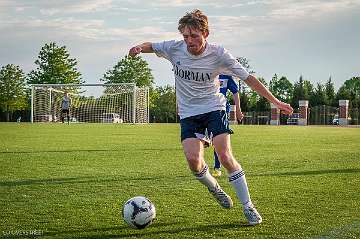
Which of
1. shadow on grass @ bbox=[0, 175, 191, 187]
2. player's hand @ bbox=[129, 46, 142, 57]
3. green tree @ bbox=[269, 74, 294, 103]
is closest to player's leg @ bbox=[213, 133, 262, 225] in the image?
player's hand @ bbox=[129, 46, 142, 57]

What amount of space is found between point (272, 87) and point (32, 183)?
103 metres

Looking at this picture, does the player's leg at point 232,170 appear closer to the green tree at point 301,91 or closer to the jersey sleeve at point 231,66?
the jersey sleeve at point 231,66

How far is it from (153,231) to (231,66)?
1927 millimetres

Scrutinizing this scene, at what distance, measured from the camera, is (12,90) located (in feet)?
276

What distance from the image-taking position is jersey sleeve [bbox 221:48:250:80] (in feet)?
19.9

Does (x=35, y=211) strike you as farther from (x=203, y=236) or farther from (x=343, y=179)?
(x=343, y=179)

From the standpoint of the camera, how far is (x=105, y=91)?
56688 millimetres

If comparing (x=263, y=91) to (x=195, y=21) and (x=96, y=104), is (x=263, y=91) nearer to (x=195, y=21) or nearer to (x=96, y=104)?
(x=195, y=21)

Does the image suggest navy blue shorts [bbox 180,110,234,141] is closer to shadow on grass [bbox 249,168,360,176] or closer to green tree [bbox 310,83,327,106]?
shadow on grass [bbox 249,168,360,176]

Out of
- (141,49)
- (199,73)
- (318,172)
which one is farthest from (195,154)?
(318,172)

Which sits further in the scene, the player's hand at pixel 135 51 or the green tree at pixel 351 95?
the green tree at pixel 351 95

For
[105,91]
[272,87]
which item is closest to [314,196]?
[105,91]

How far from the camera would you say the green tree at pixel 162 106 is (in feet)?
296

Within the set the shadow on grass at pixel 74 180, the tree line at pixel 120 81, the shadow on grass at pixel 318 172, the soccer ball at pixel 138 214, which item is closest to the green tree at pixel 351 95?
the tree line at pixel 120 81
